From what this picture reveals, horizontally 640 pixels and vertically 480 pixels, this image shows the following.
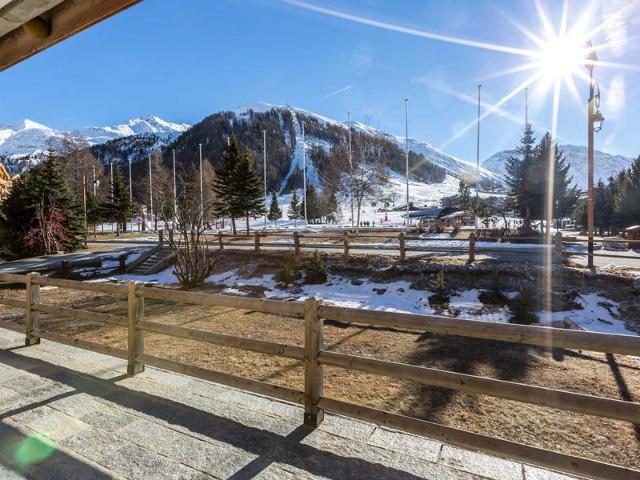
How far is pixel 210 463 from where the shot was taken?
2.56 m

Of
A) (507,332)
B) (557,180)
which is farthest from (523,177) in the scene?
(507,332)

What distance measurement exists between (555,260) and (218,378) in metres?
12.7

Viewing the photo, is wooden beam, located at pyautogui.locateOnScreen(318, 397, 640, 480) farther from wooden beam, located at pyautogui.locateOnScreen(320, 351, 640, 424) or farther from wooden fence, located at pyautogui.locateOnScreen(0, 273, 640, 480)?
wooden beam, located at pyautogui.locateOnScreen(320, 351, 640, 424)

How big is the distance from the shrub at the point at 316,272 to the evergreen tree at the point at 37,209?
1616cm

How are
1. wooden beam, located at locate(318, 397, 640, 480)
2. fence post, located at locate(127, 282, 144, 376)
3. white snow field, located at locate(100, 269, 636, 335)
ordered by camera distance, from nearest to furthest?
wooden beam, located at locate(318, 397, 640, 480), fence post, located at locate(127, 282, 144, 376), white snow field, located at locate(100, 269, 636, 335)

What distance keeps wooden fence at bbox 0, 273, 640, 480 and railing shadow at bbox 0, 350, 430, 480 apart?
31 centimetres

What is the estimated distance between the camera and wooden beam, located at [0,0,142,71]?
90.6 inches

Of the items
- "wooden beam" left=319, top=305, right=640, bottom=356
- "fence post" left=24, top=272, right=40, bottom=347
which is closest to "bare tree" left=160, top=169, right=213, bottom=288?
"fence post" left=24, top=272, right=40, bottom=347

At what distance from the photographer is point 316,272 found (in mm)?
13984

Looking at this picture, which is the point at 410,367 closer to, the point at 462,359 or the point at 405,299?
the point at 462,359

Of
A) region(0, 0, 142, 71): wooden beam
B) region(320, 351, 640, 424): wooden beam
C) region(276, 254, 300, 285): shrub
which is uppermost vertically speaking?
region(0, 0, 142, 71): wooden beam

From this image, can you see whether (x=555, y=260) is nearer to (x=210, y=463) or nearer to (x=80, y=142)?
(x=210, y=463)

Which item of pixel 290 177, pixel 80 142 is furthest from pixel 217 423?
pixel 290 177

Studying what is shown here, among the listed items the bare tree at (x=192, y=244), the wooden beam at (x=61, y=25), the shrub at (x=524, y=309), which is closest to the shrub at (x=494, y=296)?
the shrub at (x=524, y=309)
